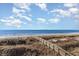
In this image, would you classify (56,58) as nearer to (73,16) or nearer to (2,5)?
(73,16)

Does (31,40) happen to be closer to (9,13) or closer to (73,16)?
(9,13)

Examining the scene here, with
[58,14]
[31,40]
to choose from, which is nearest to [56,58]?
[31,40]

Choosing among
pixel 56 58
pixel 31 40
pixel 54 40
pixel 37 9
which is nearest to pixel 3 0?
pixel 37 9

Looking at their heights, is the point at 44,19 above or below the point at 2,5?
below

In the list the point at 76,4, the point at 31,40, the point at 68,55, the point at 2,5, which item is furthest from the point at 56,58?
the point at 2,5

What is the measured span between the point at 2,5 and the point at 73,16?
0.56 m

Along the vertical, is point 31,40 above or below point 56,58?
above

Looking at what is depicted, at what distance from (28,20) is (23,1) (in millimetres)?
153

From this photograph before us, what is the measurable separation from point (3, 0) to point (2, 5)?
40 mm

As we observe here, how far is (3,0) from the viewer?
54.0 inches

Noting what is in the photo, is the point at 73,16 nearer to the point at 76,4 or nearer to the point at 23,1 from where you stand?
the point at 76,4

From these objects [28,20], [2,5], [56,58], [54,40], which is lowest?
[56,58]

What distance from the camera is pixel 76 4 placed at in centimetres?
136

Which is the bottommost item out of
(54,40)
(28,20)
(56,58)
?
(56,58)
